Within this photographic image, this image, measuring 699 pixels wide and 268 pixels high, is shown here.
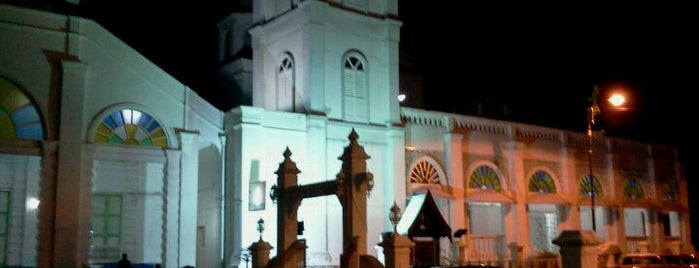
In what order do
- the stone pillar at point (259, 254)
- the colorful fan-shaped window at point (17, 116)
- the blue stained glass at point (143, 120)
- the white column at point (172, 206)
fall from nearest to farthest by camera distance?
1. the stone pillar at point (259, 254)
2. the colorful fan-shaped window at point (17, 116)
3. the white column at point (172, 206)
4. the blue stained glass at point (143, 120)

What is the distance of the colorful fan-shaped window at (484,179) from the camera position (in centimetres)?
3075

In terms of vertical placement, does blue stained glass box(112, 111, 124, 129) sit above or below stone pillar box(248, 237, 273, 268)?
above

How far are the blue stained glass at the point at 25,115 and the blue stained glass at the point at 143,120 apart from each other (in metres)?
3.00

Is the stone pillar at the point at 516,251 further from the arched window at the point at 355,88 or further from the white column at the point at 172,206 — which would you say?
the white column at the point at 172,206

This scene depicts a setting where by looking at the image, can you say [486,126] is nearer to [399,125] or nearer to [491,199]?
[491,199]

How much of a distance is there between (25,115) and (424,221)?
42.9 ft

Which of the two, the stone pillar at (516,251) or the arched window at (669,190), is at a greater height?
the arched window at (669,190)

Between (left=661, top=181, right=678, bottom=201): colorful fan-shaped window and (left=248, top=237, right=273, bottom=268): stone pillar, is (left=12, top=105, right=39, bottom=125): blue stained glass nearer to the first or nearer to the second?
(left=248, top=237, right=273, bottom=268): stone pillar

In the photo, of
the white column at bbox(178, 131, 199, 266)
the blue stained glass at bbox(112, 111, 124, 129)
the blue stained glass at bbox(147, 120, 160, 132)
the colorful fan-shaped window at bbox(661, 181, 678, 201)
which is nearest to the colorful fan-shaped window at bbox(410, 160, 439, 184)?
the white column at bbox(178, 131, 199, 266)

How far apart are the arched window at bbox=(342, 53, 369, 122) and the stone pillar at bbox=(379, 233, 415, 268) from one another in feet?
32.4

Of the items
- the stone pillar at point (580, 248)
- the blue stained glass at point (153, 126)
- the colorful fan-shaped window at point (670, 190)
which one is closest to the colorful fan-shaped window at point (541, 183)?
the colorful fan-shaped window at point (670, 190)

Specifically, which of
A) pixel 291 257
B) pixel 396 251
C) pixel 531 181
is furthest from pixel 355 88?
pixel 396 251

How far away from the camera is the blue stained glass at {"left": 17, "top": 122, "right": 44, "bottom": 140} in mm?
21391

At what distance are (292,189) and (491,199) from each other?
1175 cm
